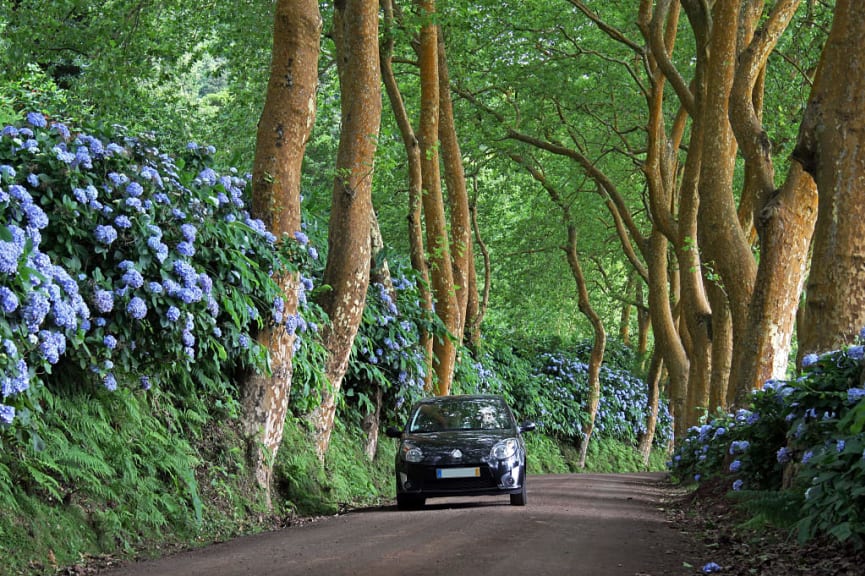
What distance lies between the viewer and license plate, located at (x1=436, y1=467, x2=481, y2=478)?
45.6ft

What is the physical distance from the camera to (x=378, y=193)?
106ft

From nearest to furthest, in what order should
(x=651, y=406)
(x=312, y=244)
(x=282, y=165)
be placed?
1. (x=282, y=165)
2. (x=312, y=244)
3. (x=651, y=406)

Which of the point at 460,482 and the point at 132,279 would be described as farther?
the point at 460,482

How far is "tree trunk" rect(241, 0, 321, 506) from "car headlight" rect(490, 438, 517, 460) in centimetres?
287

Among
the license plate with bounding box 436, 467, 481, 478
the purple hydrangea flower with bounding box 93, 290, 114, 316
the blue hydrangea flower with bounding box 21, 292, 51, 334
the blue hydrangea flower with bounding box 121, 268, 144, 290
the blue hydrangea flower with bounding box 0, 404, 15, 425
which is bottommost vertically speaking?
the license plate with bounding box 436, 467, 481, 478

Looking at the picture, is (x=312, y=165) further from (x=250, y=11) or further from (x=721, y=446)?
(x=721, y=446)

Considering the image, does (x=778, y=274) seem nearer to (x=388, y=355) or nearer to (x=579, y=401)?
(x=388, y=355)

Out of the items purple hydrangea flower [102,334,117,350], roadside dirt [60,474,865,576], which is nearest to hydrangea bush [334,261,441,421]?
roadside dirt [60,474,865,576]

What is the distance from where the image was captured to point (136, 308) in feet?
30.9

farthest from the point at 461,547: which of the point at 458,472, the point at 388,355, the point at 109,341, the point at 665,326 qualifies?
the point at 665,326

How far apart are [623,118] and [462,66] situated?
7.22 metres

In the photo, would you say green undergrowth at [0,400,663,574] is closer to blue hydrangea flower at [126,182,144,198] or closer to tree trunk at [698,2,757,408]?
blue hydrangea flower at [126,182,144,198]

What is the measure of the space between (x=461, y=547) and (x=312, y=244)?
8119 millimetres

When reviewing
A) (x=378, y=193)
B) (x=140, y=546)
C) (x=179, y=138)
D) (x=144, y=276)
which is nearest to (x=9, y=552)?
(x=140, y=546)
